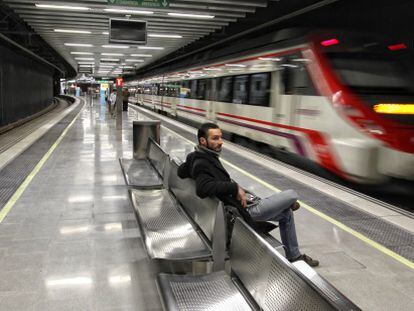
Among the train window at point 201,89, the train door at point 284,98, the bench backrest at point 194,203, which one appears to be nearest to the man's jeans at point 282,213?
the bench backrest at point 194,203

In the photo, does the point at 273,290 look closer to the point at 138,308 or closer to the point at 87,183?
the point at 138,308

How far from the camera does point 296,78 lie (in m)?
8.45

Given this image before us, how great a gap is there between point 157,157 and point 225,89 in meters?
7.14

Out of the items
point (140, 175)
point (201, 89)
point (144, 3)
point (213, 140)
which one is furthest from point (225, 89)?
point (213, 140)

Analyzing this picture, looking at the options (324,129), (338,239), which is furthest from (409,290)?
(324,129)

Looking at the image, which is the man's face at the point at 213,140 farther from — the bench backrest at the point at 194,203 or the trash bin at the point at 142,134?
the trash bin at the point at 142,134

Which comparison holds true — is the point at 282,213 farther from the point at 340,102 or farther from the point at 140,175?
the point at 340,102

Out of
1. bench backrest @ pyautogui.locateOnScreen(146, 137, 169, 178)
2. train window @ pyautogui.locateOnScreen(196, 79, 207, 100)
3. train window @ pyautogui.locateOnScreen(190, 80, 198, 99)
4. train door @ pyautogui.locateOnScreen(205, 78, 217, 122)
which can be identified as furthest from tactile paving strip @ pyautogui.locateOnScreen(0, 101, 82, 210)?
train window @ pyautogui.locateOnScreen(190, 80, 198, 99)

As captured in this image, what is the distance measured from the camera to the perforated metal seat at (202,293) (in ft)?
8.30

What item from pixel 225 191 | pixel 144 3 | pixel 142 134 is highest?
pixel 144 3

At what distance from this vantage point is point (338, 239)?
14.8 feet

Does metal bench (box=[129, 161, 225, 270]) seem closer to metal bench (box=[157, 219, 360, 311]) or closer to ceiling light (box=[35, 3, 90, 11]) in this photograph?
metal bench (box=[157, 219, 360, 311])

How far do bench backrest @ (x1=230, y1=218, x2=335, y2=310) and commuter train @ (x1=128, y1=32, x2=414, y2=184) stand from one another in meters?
4.31

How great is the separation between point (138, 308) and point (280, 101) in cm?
695
